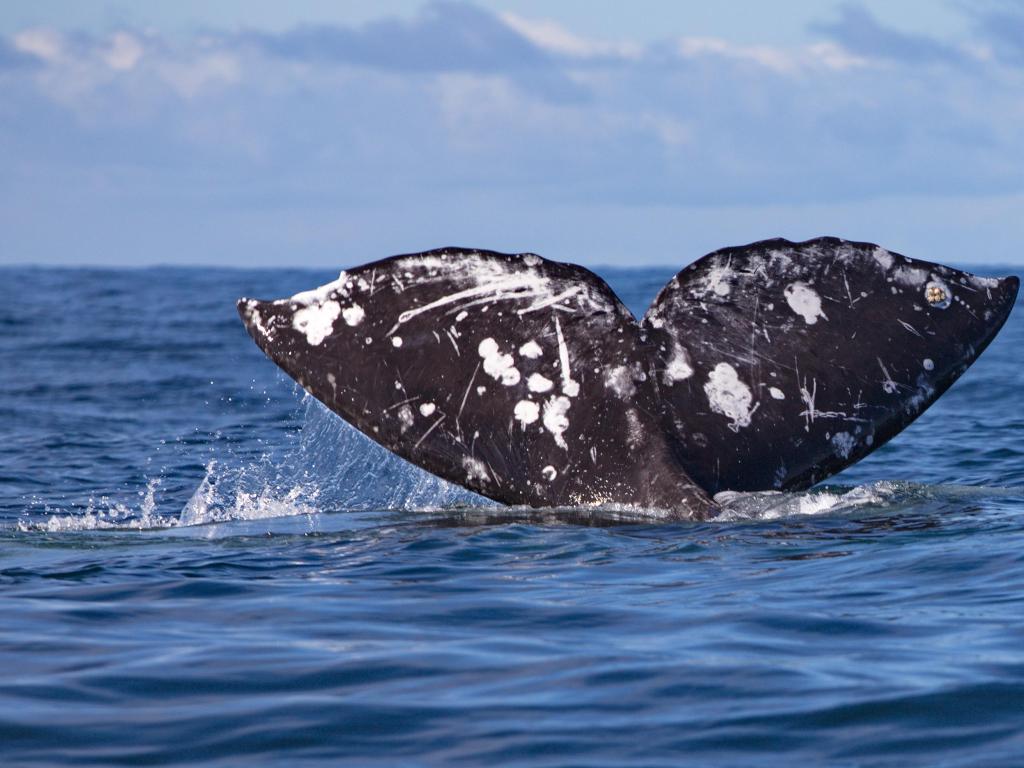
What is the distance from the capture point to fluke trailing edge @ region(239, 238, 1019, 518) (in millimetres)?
7680

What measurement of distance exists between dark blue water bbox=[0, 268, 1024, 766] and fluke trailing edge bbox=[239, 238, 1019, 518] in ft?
1.00

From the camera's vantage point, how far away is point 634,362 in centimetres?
783

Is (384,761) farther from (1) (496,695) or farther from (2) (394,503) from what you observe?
(2) (394,503)

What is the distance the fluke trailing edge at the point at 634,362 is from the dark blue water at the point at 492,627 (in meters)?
0.30

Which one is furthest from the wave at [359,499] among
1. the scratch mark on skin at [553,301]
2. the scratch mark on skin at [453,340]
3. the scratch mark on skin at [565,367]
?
the scratch mark on skin at [553,301]

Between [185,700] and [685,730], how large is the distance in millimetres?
1616

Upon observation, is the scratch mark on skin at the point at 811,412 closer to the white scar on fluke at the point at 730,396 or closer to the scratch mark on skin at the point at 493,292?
the white scar on fluke at the point at 730,396

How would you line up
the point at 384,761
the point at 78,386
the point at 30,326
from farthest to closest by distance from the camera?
the point at 30,326
the point at 78,386
the point at 384,761

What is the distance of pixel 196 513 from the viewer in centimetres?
1002

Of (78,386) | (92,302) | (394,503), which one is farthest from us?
(92,302)

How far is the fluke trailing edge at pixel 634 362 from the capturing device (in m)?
7.68

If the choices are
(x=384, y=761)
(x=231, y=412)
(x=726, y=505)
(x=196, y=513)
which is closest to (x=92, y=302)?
(x=231, y=412)

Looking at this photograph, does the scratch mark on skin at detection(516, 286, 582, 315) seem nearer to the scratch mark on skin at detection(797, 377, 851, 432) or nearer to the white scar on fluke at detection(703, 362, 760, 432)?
the white scar on fluke at detection(703, 362, 760, 432)

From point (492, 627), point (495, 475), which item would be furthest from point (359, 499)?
point (492, 627)
